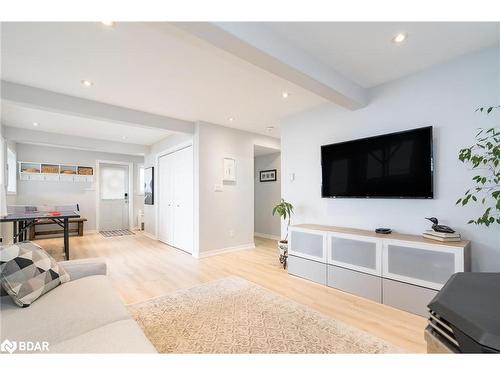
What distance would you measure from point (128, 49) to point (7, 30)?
832mm

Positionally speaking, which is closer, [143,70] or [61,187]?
[143,70]

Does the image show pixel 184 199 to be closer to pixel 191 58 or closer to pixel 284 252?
pixel 284 252

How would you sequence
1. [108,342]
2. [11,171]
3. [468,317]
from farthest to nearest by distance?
[11,171] → [108,342] → [468,317]

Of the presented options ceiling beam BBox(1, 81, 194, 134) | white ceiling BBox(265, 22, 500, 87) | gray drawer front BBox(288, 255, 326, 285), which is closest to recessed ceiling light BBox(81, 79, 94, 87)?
ceiling beam BBox(1, 81, 194, 134)

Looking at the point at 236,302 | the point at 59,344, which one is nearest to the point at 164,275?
the point at 236,302

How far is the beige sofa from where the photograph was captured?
1.03 meters

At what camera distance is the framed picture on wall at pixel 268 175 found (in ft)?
19.3

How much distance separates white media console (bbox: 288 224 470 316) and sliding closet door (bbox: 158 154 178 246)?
9.88 feet

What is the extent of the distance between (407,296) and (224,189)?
3.14m

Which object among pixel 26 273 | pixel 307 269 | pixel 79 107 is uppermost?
pixel 79 107

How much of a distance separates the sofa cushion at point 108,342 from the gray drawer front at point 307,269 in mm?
2226

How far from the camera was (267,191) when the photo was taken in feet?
19.9

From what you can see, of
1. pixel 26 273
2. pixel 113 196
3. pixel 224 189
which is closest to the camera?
pixel 26 273

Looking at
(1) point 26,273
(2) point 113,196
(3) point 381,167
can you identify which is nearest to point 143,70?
(1) point 26,273
